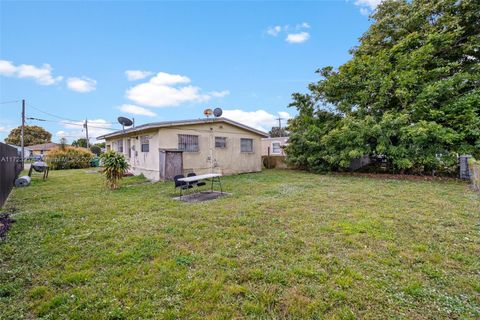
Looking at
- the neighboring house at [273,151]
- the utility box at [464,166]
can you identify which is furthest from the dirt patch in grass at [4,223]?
the utility box at [464,166]

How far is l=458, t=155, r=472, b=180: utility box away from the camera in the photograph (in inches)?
390

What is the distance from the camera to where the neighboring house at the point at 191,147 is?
9812 mm

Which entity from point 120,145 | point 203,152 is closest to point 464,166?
point 203,152

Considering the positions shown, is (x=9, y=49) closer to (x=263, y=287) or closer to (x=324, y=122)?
(x=263, y=287)

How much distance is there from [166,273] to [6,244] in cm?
281

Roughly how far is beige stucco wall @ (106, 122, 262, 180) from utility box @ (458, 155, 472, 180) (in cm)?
964

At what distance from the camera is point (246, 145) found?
13.3 meters

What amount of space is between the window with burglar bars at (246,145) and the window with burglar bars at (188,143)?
3.06 m

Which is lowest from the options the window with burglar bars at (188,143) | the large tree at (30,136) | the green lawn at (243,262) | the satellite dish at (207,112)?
the green lawn at (243,262)

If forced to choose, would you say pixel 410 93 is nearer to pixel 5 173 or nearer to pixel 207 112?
pixel 207 112

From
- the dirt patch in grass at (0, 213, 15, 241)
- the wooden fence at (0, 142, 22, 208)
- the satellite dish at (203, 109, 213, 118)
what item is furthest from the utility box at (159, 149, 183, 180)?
the dirt patch in grass at (0, 213, 15, 241)

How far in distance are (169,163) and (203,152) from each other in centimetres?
197

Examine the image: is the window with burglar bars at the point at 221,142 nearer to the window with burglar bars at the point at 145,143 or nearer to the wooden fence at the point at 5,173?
the window with burglar bars at the point at 145,143

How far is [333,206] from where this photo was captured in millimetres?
5535
